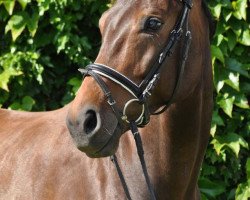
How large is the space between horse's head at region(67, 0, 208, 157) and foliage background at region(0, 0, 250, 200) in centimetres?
165

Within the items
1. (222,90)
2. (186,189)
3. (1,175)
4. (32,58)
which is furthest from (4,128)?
(222,90)

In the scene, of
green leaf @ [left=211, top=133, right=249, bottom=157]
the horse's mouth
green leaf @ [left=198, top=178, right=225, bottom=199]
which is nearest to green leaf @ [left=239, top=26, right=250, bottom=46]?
green leaf @ [left=211, top=133, right=249, bottom=157]

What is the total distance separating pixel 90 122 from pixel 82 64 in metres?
2.11

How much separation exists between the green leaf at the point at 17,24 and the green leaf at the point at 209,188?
65.9 inches

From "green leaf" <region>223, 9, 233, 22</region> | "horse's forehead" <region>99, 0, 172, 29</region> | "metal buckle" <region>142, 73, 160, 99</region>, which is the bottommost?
"green leaf" <region>223, 9, 233, 22</region>

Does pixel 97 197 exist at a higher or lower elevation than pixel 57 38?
higher

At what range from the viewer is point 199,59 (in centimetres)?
268

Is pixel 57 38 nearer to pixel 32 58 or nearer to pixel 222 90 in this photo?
pixel 32 58

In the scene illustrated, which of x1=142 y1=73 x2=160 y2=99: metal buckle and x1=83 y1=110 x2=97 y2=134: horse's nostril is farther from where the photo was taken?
x1=142 y1=73 x2=160 y2=99: metal buckle

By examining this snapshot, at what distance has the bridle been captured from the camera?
92.5 inches

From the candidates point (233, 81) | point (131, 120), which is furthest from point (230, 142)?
point (131, 120)

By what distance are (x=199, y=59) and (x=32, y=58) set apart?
1970mm

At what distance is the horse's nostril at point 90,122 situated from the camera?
90.3 inches

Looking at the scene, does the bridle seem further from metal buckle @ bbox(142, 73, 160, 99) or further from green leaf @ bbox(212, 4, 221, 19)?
green leaf @ bbox(212, 4, 221, 19)
